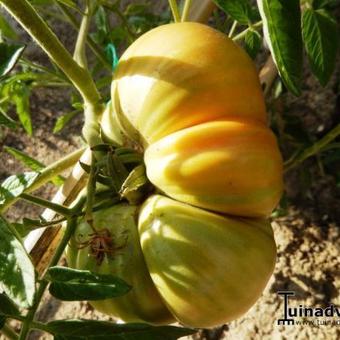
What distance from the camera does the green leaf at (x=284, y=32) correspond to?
635 mm

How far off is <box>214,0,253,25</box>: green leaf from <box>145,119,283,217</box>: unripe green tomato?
20cm

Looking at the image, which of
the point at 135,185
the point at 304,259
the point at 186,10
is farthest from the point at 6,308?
the point at 304,259

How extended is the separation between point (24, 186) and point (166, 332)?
266 mm

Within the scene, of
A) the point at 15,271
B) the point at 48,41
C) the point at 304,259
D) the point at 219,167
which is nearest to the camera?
the point at 15,271

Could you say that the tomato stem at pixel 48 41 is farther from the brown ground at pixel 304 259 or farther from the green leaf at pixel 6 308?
the brown ground at pixel 304 259

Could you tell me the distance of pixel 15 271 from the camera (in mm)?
605

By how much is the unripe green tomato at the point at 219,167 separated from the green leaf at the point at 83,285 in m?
0.16

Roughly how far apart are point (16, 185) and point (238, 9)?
44cm

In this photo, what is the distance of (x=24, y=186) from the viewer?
72cm

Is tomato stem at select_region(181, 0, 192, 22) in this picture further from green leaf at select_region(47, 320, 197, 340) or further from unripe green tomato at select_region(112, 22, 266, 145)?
green leaf at select_region(47, 320, 197, 340)

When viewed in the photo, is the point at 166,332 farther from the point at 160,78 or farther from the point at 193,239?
the point at 160,78

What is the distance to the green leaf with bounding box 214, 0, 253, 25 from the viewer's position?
86 centimetres

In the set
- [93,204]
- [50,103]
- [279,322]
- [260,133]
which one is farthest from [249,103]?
[50,103]

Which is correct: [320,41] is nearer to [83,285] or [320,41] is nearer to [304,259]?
[83,285]
